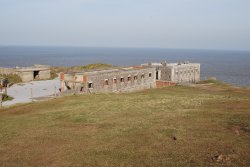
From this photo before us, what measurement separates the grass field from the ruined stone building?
16.6m

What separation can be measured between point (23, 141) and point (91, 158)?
21.6 feet

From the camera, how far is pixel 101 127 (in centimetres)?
2361

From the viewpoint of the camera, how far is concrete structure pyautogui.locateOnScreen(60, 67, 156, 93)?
4934 cm

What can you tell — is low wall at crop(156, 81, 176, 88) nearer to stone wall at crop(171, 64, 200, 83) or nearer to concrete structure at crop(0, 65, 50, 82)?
stone wall at crop(171, 64, 200, 83)

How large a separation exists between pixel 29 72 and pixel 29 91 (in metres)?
15.6

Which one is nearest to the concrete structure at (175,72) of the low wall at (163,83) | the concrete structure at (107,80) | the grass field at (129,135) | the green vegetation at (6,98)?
the low wall at (163,83)

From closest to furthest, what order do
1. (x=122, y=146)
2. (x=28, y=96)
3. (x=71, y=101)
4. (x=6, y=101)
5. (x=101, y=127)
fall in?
1. (x=122, y=146)
2. (x=101, y=127)
3. (x=71, y=101)
4. (x=6, y=101)
5. (x=28, y=96)

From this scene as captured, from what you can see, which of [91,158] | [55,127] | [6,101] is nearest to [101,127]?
[55,127]

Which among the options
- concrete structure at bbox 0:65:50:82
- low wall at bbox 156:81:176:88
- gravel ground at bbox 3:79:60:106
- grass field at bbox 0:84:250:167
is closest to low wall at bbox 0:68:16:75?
concrete structure at bbox 0:65:50:82

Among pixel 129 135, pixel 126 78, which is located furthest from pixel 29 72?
pixel 129 135

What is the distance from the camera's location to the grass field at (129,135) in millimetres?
16516

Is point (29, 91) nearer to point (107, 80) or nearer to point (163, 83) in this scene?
point (107, 80)

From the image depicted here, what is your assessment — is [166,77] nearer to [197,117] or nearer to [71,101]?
[71,101]

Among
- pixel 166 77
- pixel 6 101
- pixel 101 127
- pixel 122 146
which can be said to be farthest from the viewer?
pixel 166 77
